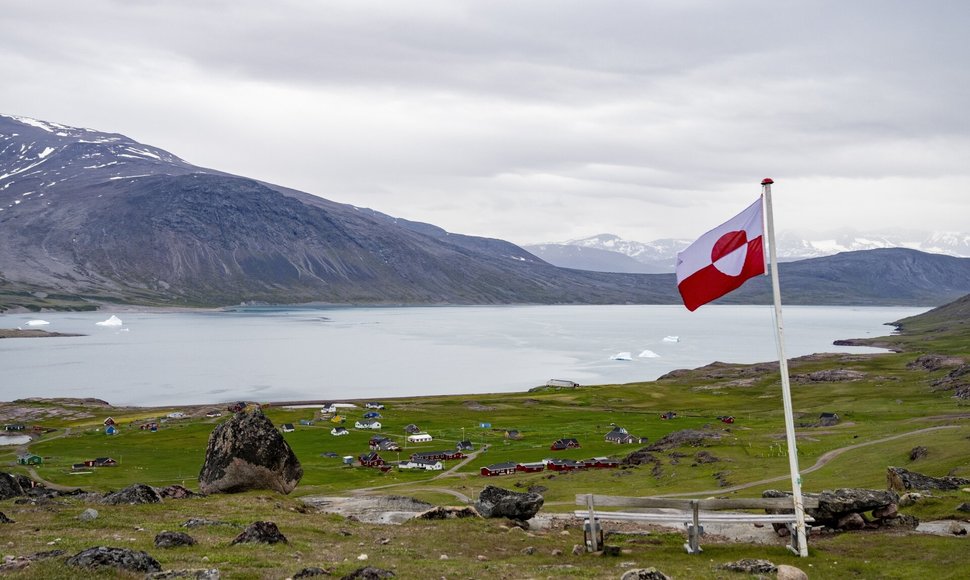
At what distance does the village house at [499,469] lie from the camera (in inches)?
3145

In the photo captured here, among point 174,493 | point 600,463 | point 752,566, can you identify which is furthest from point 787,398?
point 600,463

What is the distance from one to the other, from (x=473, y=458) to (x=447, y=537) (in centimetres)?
7094

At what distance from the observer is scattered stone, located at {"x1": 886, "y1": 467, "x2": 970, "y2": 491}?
33.5m

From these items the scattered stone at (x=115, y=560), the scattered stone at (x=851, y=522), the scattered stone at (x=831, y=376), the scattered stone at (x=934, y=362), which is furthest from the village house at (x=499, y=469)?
the scattered stone at (x=934, y=362)

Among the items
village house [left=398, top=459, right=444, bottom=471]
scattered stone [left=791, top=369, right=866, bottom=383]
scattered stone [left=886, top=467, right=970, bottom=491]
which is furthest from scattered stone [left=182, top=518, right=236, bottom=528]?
scattered stone [left=791, top=369, right=866, bottom=383]

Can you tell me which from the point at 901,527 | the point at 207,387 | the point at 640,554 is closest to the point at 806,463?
the point at 901,527

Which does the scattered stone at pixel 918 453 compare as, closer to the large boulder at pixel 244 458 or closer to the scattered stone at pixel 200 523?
the large boulder at pixel 244 458

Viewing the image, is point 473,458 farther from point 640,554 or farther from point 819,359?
point 819,359

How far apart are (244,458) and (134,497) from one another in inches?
238

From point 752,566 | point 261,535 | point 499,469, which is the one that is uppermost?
point 261,535

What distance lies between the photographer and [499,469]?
80.5m

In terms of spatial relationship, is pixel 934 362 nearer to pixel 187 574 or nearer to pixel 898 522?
pixel 898 522

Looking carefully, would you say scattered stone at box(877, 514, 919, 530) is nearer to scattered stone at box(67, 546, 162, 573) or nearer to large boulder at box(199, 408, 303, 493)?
scattered stone at box(67, 546, 162, 573)

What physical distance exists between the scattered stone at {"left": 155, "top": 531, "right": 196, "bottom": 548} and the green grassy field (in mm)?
627
